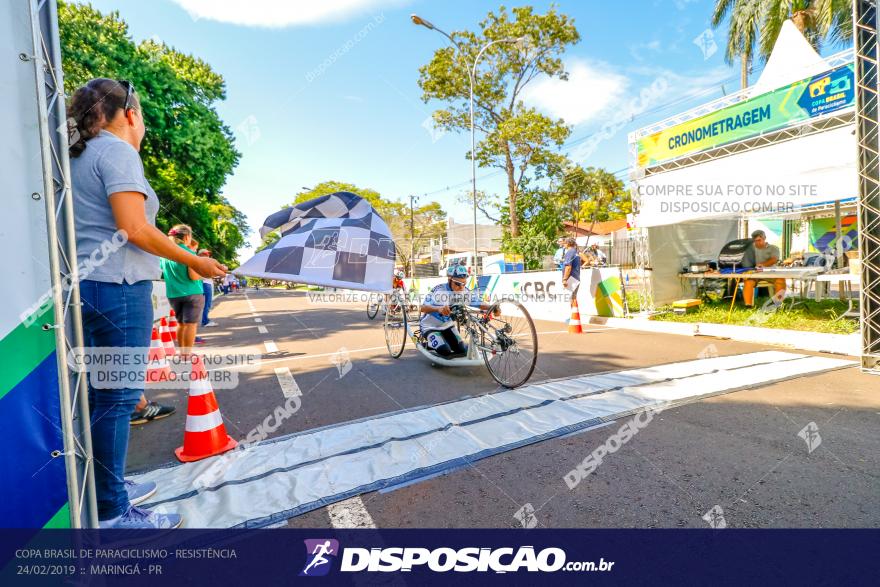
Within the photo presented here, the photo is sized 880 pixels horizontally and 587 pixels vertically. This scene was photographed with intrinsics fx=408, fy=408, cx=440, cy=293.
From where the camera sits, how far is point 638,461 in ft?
8.86

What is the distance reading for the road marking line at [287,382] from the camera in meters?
4.54

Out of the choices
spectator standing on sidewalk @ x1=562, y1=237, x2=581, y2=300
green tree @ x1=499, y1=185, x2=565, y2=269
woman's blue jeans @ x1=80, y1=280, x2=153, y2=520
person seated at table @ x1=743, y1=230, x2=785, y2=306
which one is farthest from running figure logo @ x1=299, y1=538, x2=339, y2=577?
green tree @ x1=499, y1=185, x2=565, y2=269

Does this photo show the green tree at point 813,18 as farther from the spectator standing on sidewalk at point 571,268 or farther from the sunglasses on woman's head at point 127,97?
the sunglasses on woman's head at point 127,97

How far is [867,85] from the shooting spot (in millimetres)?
4773

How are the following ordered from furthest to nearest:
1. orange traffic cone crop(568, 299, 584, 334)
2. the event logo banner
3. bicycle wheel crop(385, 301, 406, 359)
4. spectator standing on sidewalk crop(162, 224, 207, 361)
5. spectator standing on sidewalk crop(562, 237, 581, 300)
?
spectator standing on sidewalk crop(562, 237, 581, 300)
orange traffic cone crop(568, 299, 584, 334)
the event logo banner
bicycle wheel crop(385, 301, 406, 359)
spectator standing on sidewalk crop(162, 224, 207, 361)

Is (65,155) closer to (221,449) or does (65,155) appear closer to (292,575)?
(292,575)

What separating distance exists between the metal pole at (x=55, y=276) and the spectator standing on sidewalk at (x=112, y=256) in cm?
35

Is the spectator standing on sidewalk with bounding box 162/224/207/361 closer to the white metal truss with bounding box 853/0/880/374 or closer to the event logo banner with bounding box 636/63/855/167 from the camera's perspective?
the white metal truss with bounding box 853/0/880/374

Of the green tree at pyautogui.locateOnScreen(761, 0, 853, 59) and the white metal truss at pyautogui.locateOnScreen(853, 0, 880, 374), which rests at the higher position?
the green tree at pyautogui.locateOnScreen(761, 0, 853, 59)

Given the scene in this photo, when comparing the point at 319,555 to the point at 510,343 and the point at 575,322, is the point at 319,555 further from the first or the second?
the point at 575,322

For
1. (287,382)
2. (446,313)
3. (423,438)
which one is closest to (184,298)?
(287,382)

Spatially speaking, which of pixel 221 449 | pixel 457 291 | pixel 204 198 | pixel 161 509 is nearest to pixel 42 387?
pixel 161 509

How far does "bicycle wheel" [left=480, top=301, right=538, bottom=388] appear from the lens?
14.2 ft

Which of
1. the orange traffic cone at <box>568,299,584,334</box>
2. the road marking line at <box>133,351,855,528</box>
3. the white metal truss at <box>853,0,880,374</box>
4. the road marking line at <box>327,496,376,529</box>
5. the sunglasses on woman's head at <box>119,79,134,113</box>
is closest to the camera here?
the sunglasses on woman's head at <box>119,79,134,113</box>
